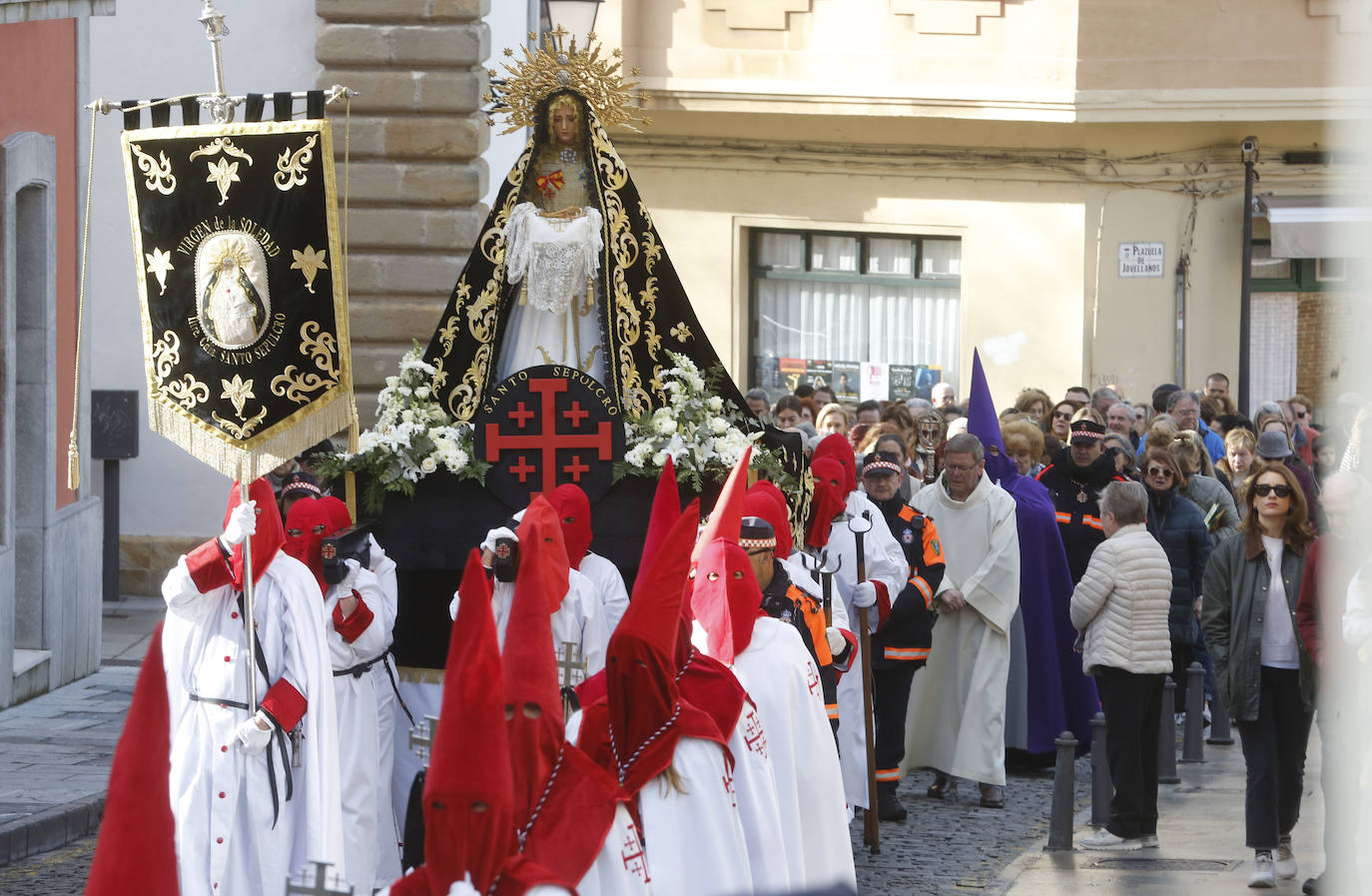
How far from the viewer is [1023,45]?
2091 centimetres

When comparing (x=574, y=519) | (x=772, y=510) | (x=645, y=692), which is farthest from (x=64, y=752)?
(x=645, y=692)

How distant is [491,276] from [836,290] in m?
13.2

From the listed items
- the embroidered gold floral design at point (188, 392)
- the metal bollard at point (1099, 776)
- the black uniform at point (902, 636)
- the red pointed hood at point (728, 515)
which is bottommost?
the metal bollard at point (1099, 776)

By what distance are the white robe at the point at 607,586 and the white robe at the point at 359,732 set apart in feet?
2.90

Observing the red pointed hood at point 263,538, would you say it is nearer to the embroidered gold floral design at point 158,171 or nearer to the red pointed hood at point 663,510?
the embroidered gold floral design at point 158,171

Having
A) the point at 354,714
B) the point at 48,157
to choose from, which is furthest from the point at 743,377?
the point at 354,714

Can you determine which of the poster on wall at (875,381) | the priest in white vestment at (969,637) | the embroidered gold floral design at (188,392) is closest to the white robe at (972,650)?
the priest in white vestment at (969,637)

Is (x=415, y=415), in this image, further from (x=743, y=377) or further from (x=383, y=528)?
(x=743, y=377)

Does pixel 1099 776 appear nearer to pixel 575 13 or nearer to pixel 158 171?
pixel 158 171

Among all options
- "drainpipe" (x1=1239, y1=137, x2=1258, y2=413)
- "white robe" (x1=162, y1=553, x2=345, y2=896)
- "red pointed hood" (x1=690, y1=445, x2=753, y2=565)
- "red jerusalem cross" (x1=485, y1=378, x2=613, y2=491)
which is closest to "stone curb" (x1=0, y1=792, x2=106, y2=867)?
"white robe" (x1=162, y1=553, x2=345, y2=896)

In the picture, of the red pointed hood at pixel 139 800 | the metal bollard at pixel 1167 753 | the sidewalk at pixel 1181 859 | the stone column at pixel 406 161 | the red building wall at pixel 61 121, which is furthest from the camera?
the stone column at pixel 406 161

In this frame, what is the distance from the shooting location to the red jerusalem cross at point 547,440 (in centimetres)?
902

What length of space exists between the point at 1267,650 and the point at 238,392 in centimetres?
427

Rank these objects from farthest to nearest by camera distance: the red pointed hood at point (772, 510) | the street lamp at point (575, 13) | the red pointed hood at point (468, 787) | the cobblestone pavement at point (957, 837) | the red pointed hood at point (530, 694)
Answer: the street lamp at point (575, 13) < the cobblestone pavement at point (957, 837) < the red pointed hood at point (772, 510) < the red pointed hood at point (530, 694) < the red pointed hood at point (468, 787)
